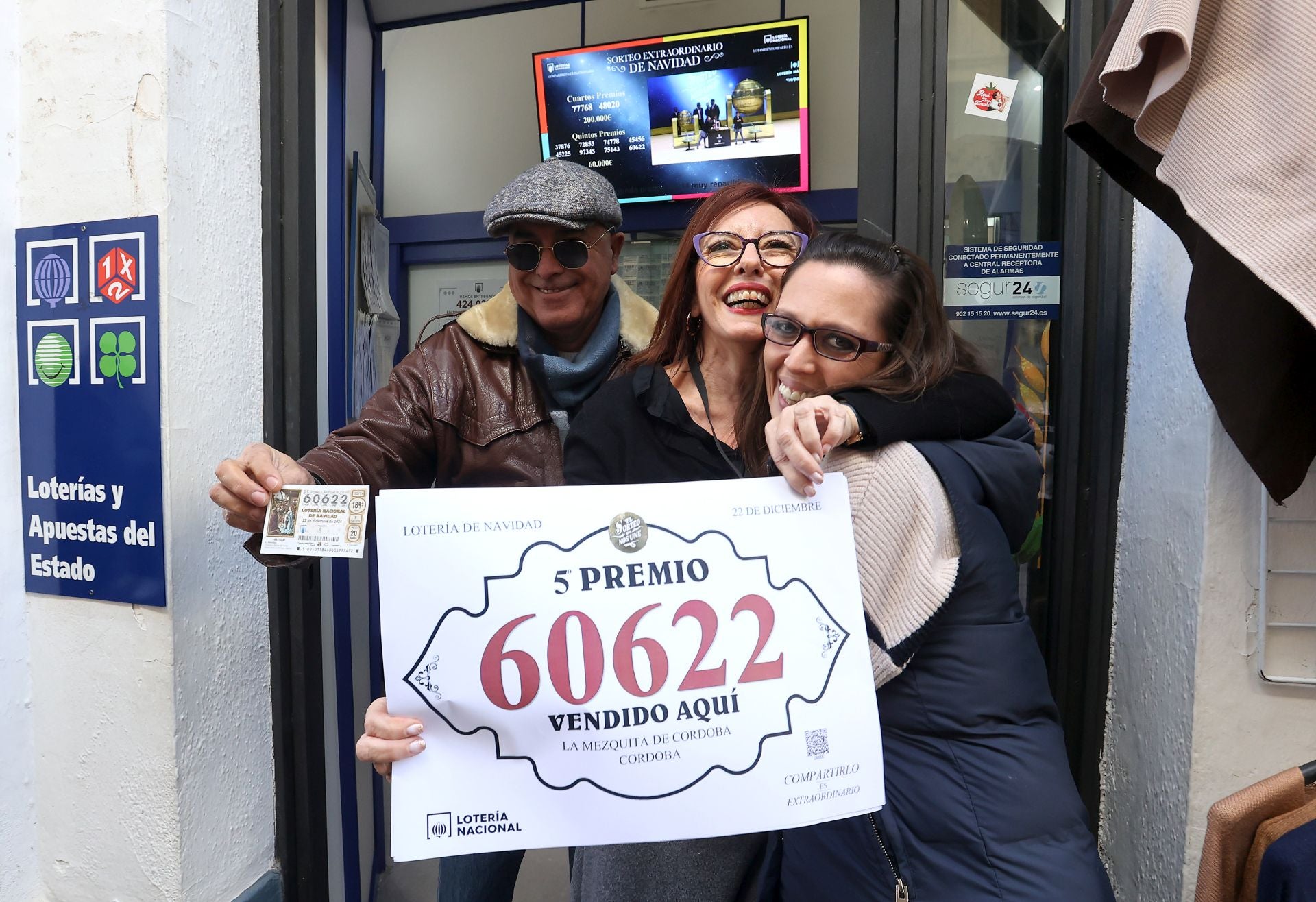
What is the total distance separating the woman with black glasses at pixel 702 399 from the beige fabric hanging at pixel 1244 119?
0.34 m

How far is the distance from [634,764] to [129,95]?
1.68 metres

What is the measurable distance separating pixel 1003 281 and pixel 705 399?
2.50ft

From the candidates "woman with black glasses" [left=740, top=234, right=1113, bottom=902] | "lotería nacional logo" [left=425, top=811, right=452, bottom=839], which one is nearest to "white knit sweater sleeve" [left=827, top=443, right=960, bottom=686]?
"woman with black glasses" [left=740, top=234, right=1113, bottom=902]

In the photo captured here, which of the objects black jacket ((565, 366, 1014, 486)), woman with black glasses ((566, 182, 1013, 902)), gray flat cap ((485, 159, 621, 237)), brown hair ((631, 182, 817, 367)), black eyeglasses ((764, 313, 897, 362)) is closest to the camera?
black eyeglasses ((764, 313, 897, 362))

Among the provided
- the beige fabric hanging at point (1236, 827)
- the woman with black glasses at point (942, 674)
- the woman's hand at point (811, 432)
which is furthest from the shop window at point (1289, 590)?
the woman's hand at point (811, 432)

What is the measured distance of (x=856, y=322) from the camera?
1065 millimetres

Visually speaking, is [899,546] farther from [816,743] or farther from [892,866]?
[892,866]

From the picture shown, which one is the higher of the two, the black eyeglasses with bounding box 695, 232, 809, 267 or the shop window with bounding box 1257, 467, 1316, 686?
the black eyeglasses with bounding box 695, 232, 809, 267

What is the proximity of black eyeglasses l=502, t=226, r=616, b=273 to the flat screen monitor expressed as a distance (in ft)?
5.24

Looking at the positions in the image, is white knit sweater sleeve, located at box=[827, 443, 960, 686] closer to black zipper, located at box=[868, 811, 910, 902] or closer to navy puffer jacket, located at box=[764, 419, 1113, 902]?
navy puffer jacket, located at box=[764, 419, 1113, 902]

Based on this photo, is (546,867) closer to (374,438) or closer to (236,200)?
(374,438)

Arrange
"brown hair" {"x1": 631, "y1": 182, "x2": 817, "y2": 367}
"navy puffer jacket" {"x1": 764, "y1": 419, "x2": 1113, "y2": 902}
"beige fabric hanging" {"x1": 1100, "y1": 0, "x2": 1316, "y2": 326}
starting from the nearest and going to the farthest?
"beige fabric hanging" {"x1": 1100, "y1": 0, "x2": 1316, "y2": 326} < "navy puffer jacket" {"x1": 764, "y1": 419, "x2": 1113, "y2": 902} < "brown hair" {"x1": 631, "y1": 182, "x2": 817, "y2": 367}

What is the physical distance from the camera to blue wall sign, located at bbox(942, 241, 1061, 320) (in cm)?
164

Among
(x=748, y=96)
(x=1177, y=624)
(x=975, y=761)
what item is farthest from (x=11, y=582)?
(x=748, y=96)
